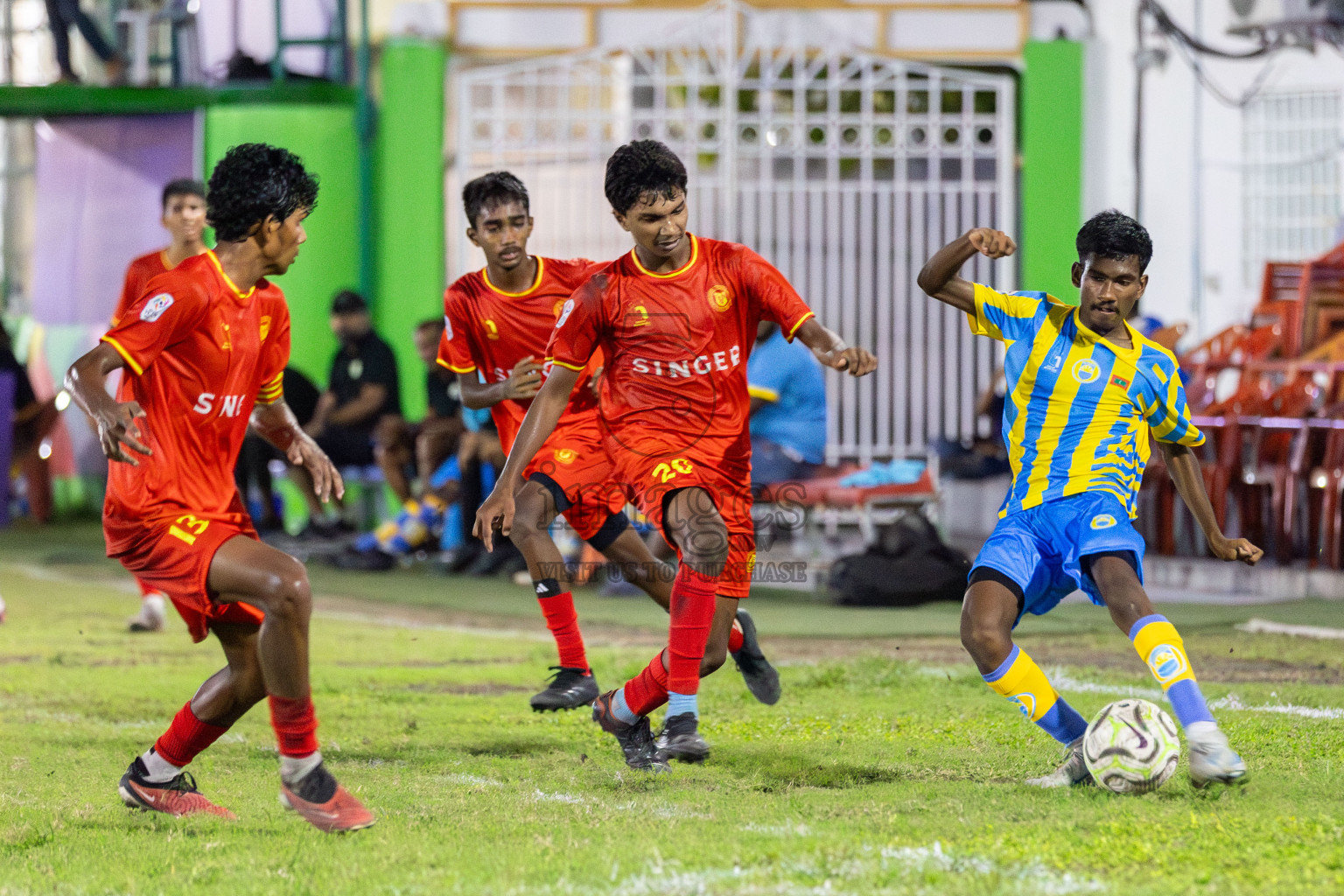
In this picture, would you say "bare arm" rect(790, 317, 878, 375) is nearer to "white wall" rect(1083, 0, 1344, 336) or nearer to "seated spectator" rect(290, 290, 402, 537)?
"seated spectator" rect(290, 290, 402, 537)

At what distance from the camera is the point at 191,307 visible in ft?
14.5

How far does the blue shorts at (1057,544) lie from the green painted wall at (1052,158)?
10.6 m

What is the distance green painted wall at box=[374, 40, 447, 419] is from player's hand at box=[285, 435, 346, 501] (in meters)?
10.5

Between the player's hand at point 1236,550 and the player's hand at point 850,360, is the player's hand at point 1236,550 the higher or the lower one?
the lower one

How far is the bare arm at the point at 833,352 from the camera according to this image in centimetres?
517

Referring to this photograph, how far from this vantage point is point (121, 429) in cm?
411

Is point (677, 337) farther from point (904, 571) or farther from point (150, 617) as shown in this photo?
point (904, 571)

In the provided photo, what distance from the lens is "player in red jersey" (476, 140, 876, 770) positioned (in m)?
5.21

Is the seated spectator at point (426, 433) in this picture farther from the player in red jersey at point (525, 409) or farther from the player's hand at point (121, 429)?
the player's hand at point (121, 429)

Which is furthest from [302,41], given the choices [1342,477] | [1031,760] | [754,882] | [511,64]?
[754,882]

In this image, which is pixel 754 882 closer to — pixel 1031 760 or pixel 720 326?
pixel 1031 760

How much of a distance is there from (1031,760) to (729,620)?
1.04 metres

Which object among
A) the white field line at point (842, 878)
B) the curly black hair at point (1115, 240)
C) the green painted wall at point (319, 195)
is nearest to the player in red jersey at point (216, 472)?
Answer: the white field line at point (842, 878)

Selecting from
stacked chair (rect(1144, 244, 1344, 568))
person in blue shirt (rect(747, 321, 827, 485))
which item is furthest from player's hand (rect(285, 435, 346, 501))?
stacked chair (rect(1144, 244, 1344, 568))
